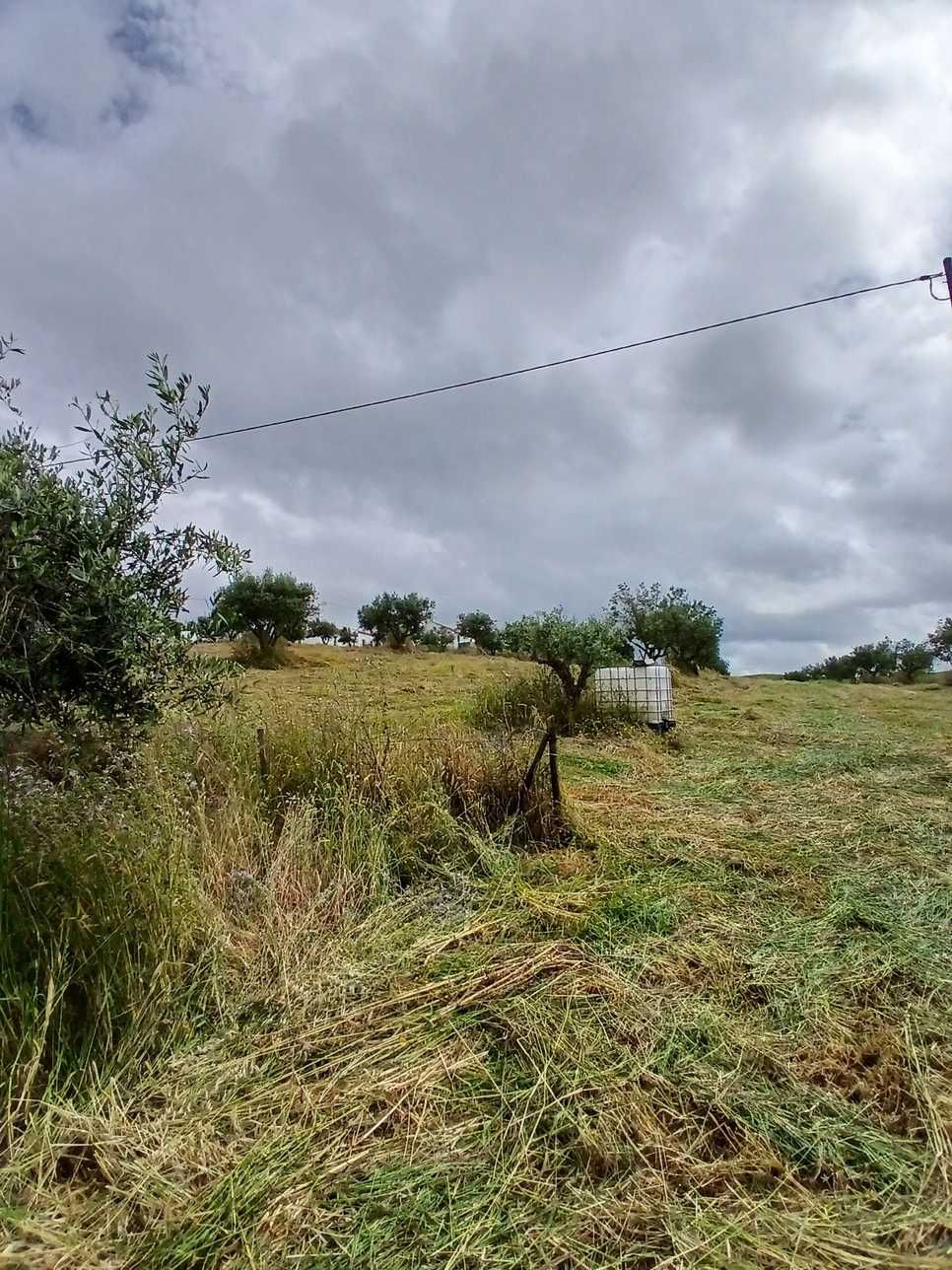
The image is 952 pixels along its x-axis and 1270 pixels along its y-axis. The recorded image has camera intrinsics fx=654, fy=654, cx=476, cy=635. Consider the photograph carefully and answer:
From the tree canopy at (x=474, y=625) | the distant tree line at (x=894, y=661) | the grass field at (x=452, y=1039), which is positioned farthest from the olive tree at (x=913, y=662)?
the grass field at (x=452, y=1039)

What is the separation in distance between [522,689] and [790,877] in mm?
7541

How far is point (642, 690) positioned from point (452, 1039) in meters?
8.63

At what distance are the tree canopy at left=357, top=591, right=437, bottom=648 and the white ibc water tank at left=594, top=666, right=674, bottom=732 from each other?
1580cm

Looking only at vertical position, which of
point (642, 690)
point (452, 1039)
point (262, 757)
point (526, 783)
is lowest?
point (452, 1039)

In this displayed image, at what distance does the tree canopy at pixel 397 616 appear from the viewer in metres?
26.2

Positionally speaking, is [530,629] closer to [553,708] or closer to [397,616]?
[553,708]

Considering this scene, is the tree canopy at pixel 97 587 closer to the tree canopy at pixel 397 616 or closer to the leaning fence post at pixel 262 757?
the leaning fence post at pixel 262 757

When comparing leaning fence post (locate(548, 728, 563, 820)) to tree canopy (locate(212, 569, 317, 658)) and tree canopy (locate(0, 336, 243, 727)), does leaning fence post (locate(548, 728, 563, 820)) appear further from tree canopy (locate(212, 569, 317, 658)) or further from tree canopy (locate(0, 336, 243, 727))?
tree canopy (locate(212, 569, 317, 658))

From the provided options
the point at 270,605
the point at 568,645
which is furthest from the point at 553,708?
the point at 270,605

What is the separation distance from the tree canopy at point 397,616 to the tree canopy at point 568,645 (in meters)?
15.2

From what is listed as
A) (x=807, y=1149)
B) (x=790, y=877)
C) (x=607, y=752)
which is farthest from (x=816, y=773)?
(x=807, y=1149)

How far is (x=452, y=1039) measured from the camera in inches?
95.8

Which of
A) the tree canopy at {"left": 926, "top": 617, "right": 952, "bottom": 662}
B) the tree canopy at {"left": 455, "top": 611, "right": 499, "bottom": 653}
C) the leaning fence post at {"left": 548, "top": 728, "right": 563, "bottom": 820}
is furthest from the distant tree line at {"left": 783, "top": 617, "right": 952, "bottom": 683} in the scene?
the leaning fence post at {"left": 548, "top": 728, "right": 563, "bottom": 820}

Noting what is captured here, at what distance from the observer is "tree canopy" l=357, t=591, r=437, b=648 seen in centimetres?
2625
